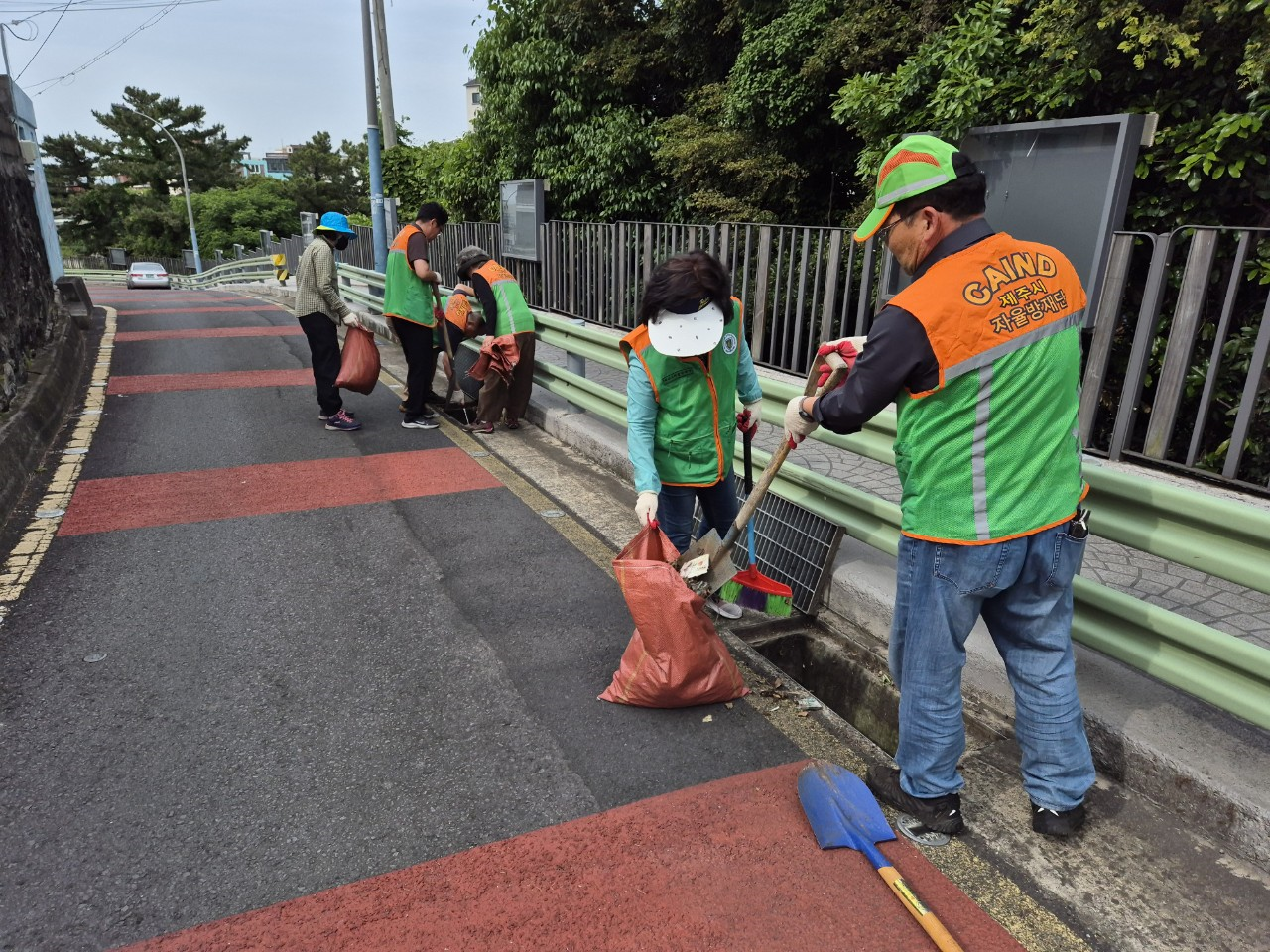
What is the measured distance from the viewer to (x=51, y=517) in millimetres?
4883

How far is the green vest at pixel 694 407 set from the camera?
10.4 ft

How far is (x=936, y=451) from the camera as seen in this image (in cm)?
224

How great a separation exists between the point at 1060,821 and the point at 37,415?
7184mm

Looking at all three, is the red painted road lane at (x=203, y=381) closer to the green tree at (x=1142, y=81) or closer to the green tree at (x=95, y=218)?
the green tree at (x=1142, y=81)

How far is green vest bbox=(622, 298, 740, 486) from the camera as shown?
3182 mm

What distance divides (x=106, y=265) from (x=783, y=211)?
209ft

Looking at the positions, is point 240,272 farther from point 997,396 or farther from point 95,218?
point 95,218

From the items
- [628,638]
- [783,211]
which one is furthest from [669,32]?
[628,638]

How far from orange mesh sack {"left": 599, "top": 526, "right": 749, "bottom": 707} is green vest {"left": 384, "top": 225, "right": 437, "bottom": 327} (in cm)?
453

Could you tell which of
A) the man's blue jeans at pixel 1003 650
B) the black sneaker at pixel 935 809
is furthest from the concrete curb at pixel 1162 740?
the black sneaker at pixel 935 809

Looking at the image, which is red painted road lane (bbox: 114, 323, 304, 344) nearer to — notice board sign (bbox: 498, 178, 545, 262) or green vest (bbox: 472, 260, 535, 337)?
notice board sign (bbox: 498, 178, 545, 262)

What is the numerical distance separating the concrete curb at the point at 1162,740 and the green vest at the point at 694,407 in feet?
3.03

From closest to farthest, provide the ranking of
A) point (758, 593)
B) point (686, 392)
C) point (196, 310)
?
point (686, 392)
point (758, 593)
point (196, 310)

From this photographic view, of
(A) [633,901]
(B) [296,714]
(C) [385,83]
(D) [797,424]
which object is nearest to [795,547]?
(D) [797,424]
